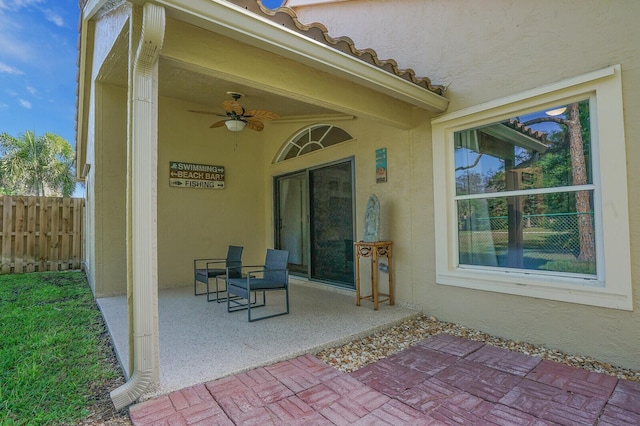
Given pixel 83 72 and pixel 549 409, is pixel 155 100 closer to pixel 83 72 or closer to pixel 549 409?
pixel 549 409

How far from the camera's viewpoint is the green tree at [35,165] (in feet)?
49.5

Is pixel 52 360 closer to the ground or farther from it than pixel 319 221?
closer to the ground

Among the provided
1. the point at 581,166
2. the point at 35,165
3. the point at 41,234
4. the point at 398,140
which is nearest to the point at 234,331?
the point at 398,140

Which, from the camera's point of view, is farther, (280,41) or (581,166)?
(581,166)

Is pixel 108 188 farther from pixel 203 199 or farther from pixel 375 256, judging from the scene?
pixel 375 256

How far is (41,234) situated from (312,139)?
756 cm

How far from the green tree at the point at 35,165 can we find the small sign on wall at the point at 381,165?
17976mm

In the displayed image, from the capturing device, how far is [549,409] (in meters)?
2.16

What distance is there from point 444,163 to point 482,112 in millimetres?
688

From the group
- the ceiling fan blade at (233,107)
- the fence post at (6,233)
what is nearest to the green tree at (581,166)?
the ceiling fan blade at (233,107)

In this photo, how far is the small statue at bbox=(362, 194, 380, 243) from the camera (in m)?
4.35

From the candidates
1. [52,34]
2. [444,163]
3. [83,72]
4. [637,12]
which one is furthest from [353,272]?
[52,34]

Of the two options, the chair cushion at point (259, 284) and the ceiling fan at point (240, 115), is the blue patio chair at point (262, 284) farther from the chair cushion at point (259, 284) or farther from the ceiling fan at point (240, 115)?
the ceiling fan at point (240, 115)

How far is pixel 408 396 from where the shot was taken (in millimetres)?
2344
